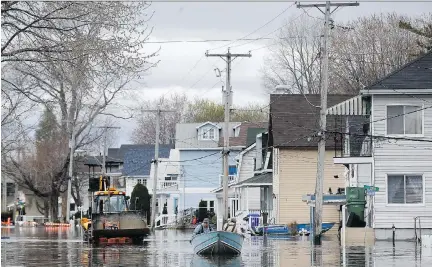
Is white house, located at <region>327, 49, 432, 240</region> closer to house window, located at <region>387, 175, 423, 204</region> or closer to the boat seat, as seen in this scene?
house window, located at <region>387, 175, 423, 204</region>

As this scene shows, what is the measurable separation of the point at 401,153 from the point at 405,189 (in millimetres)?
1598

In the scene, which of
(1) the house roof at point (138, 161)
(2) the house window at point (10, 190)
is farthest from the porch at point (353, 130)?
(2) the house window at point (10, 190)

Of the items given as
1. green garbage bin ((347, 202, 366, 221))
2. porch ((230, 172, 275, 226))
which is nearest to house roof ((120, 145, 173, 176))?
porch ((230, 172, 275, 226))

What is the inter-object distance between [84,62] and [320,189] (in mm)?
21430

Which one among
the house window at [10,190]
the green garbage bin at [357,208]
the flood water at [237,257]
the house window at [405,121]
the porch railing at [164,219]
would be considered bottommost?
the porch railing at [164,219]

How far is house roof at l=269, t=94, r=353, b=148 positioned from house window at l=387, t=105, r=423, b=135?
13.3 m

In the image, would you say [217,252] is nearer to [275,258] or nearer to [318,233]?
[275,258]

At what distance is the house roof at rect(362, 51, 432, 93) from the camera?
46000 millimetres

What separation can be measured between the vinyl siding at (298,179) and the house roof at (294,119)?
643mm

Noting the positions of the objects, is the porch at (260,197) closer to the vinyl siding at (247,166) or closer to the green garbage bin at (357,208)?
the vinyl siding at (247,166)

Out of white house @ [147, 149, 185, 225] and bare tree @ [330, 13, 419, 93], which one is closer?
bare tree @ [330, 13, 419, 93]

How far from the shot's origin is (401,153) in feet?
152

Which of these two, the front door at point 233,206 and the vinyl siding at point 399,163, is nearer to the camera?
the vinyl siding at point 399,163

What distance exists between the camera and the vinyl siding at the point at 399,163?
151 ft
